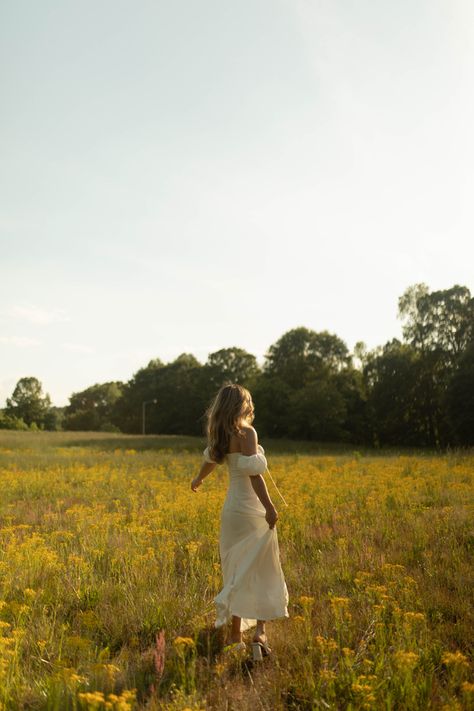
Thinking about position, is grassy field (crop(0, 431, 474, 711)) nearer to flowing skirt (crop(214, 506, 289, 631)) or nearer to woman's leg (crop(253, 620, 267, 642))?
woman's leg (crop(253, 620, 267, 642))

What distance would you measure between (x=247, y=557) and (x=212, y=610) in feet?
3.19

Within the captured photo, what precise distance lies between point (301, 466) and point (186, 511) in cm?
880

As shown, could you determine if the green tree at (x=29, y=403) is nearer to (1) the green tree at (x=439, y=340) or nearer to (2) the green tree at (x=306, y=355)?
(2) the green tree at (x=306, y=355)

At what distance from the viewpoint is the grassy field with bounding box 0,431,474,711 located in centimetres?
347

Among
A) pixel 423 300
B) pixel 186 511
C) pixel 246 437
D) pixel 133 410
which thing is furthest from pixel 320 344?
pixel 246 437

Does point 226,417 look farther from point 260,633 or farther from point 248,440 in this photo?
point 260,633

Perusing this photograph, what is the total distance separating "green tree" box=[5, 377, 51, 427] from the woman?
9530 centimetres

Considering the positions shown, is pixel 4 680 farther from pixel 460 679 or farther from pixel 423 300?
pixel 423 300

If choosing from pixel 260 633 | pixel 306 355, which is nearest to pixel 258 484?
pixel 260 633

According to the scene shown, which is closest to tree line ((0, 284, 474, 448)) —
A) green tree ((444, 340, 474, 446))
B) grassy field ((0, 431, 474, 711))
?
green tree ((444, 340, 474, 446))

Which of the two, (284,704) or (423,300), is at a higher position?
(423,300)

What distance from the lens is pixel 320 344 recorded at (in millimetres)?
56844

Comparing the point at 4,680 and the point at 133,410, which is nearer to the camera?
the point at 4,680

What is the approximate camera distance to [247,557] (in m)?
4.48
